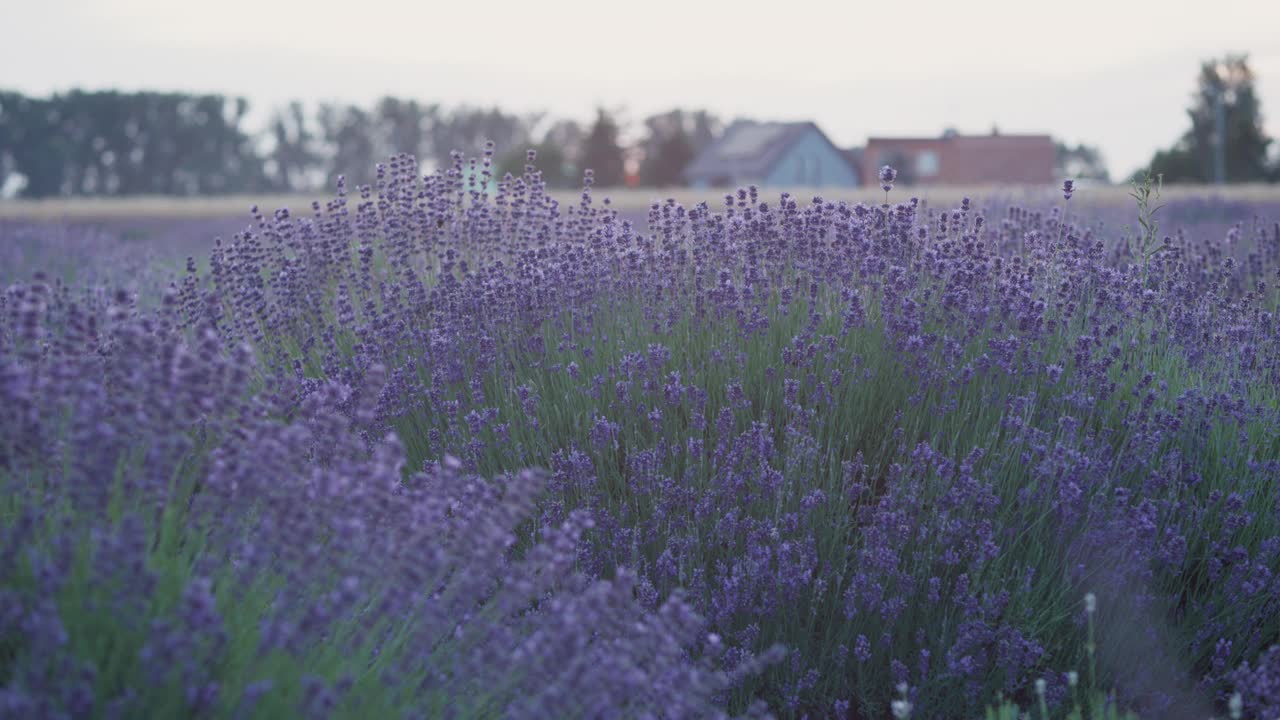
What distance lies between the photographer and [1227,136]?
43812 millimetres

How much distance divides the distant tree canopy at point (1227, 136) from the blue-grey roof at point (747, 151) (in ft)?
58.6

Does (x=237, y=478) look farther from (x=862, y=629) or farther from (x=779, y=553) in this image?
(x=862, y=629)

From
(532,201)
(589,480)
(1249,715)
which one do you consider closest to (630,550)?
(589,480)

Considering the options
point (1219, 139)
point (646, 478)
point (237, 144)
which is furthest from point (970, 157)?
point (646, 478)

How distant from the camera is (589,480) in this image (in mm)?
3291

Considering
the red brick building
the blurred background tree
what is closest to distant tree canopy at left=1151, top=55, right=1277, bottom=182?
the red brick building

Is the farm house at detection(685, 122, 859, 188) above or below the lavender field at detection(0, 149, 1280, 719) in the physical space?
above

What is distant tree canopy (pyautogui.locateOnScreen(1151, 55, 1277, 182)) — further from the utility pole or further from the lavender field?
the lavender field

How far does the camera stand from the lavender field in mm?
1995

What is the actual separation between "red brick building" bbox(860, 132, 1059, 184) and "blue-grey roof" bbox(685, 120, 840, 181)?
14.1 ft

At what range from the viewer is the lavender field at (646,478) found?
2.00 metres

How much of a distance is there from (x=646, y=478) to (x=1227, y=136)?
4829 cm

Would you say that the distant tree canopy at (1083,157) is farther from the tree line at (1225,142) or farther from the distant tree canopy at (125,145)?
the distant tree canopy at (125,145)

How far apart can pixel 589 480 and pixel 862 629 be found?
928mm
